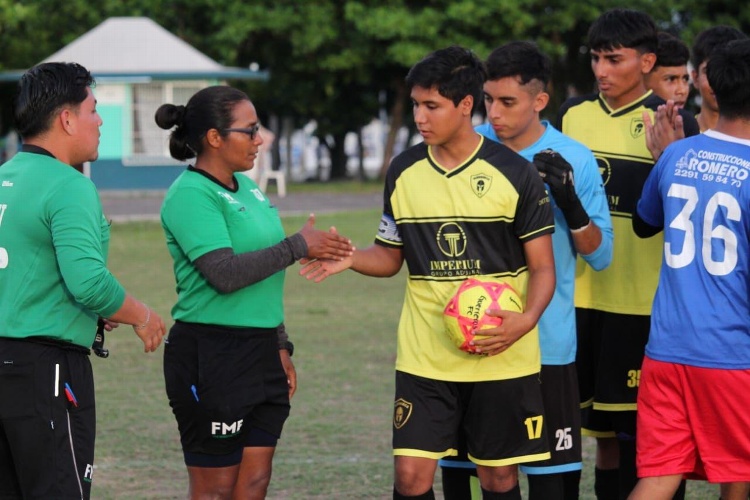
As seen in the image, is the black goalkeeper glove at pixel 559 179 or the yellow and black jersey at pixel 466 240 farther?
the black goalkeeper glove at pixel 559 179

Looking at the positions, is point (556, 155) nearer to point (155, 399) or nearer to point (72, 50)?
point (155, 399)

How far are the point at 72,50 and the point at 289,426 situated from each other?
107ft

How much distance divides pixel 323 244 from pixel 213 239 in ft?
1.68

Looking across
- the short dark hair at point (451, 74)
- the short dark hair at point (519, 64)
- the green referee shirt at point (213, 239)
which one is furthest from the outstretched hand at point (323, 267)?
the short dark hair at point (519, 64)

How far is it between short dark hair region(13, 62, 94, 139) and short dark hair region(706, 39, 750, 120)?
8.20ft

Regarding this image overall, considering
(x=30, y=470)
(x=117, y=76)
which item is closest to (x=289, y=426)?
(x=30, y=470)

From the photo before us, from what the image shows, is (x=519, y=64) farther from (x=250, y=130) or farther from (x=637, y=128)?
(x=250, y=130)

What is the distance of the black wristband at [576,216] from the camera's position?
5.83 meters

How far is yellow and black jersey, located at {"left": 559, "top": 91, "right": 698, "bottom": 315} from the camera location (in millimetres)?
6543

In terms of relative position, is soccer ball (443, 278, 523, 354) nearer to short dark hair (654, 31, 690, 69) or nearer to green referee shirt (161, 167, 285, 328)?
green referee shirt (161, 167, 285, 328)

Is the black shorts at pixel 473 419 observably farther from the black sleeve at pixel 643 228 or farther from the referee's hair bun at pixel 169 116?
the referee's hair bun at pixel 169 116

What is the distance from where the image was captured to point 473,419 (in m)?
5.56

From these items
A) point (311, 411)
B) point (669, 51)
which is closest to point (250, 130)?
point (669, 51)

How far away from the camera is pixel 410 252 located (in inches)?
223
